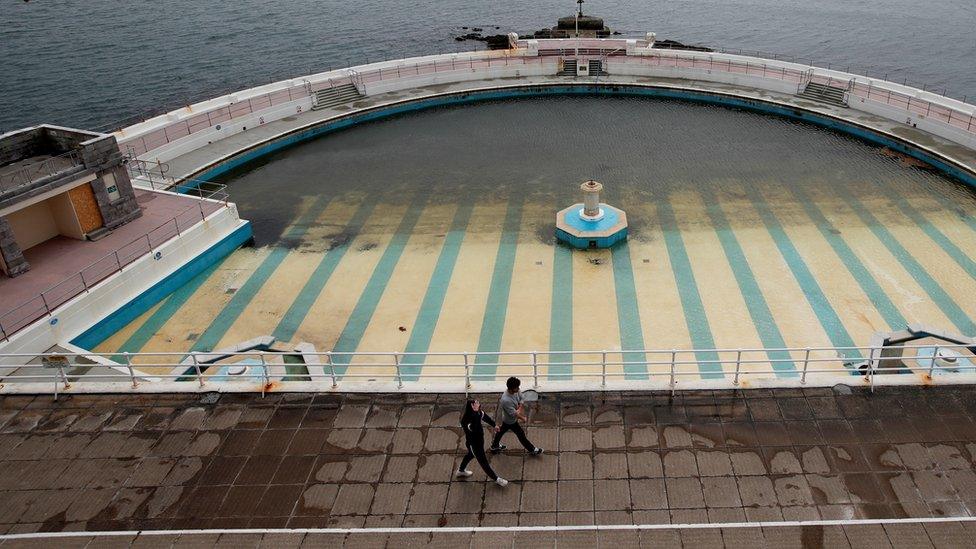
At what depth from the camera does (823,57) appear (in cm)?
5925

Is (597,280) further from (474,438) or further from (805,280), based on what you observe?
(474,438)

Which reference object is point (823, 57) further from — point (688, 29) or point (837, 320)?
point (837, 320)

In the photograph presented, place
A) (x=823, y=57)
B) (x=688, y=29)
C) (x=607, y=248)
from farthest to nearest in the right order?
(x=688, y=29) < (x=823, y=57) < (x=607, y=248)

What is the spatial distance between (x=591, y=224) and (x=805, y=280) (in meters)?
6.78

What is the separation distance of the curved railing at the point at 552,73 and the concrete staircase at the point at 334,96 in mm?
309

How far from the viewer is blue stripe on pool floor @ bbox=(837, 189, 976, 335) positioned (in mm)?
17094

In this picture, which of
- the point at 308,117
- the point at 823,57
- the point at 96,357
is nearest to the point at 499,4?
the point at 823,57

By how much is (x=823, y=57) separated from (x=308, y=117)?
4959 centimetres

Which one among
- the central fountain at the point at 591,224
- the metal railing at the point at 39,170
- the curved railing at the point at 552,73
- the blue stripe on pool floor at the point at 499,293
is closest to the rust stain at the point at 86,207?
the metal railing at the point at 39,170

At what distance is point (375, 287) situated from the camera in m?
19.8

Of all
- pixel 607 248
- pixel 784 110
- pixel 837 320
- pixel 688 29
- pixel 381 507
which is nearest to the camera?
pixel 381 507

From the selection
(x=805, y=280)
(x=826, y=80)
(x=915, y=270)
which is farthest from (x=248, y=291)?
(x=826, y=80)

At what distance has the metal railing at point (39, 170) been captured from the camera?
1781cm

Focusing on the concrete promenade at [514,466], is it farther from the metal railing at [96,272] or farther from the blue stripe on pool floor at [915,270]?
the blue stripe on pool floor at [915,270]
